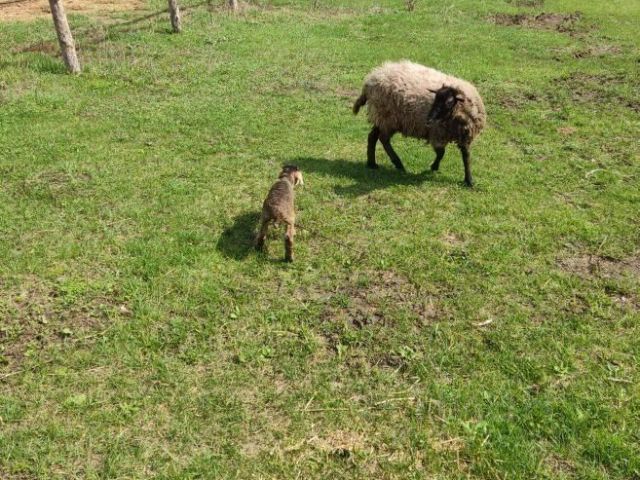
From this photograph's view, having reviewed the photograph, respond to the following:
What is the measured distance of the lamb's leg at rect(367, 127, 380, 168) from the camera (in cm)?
966

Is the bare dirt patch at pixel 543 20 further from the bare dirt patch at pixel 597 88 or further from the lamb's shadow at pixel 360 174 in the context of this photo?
the lamb's shadow at pixel 360 174

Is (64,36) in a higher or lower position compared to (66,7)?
lower

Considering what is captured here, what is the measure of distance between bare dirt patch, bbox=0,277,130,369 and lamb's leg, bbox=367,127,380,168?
5.67 metres

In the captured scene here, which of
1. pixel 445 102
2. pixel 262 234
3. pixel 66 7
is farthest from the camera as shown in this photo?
pixel 66 7

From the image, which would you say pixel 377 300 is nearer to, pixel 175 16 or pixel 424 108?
pixel 424 108

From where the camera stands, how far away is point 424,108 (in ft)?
29.1

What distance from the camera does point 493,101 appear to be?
44.0 ft

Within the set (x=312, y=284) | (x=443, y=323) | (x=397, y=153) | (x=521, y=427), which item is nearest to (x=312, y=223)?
(x=312, y=284)

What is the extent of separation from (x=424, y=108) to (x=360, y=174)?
5.61 feet

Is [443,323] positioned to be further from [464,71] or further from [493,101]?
[464,71]

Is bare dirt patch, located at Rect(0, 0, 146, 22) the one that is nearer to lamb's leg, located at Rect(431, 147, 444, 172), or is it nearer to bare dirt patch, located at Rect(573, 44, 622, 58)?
lamb's leg, located at Rect(431, 147, 444, 172)

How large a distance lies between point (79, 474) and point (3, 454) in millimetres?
748

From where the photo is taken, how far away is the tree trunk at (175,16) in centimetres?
1720

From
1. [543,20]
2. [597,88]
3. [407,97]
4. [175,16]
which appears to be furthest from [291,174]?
[543,20]
